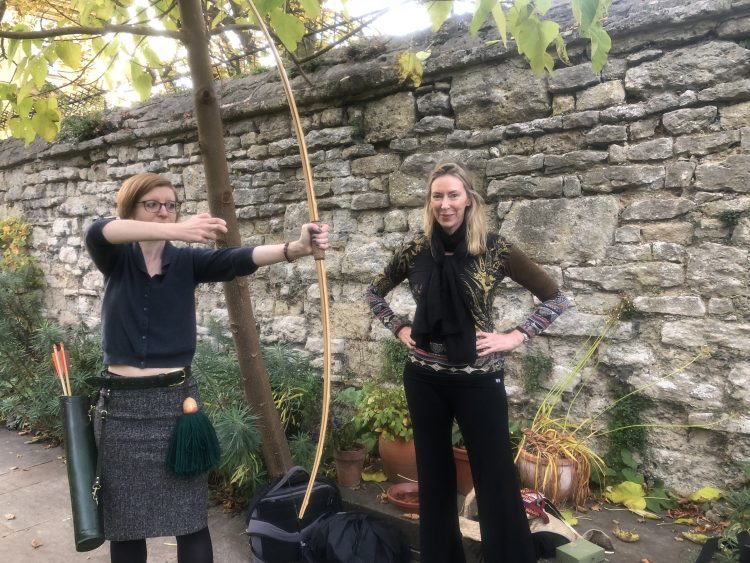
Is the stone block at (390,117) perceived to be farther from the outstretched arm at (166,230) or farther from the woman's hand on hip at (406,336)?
the outstretched arm at (166,230)

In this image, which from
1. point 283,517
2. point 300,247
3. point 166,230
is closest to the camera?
point 166,230

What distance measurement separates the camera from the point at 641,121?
290cm

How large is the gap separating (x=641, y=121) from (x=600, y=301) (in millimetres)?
939

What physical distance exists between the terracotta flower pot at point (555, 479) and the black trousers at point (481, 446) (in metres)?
0.70

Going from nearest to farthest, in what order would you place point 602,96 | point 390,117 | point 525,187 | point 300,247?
1. point 300,247
2. point 602,96
3. point 525,187
4. point 390,117

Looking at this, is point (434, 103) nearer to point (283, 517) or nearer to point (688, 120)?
point (688, 120)

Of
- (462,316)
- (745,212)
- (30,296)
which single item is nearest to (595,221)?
(745,212)

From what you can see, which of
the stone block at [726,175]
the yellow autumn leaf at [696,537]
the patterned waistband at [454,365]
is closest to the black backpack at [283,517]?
the patterned waistband at [454,365]

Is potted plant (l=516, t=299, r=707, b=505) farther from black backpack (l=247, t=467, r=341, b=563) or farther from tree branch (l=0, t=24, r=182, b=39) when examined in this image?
tree branch (l=0, t=24, r=182, b=39)

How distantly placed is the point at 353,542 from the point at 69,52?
252 centimetres

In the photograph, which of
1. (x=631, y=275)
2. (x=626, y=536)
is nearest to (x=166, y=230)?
(x=631, y=275)

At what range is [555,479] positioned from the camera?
2.88 meters

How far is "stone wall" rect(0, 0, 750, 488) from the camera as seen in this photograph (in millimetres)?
2746

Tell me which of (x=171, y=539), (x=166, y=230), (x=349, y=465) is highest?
(x=166, y=230)
